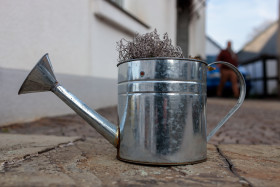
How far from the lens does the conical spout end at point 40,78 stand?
130cm

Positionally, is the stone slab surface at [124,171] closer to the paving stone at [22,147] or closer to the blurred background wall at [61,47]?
the paving stone at [22,147]

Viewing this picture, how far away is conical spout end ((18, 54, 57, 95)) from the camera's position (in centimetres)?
130

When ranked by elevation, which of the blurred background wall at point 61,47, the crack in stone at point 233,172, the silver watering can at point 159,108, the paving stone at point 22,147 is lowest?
the crack in stone at point 233,172

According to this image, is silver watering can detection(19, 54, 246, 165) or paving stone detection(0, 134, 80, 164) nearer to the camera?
silver watering can detection(19, 54, 246, 165)

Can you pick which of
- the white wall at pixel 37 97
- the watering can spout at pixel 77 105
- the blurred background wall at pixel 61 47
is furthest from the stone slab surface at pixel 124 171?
the blurred background wall at pixel 61 47

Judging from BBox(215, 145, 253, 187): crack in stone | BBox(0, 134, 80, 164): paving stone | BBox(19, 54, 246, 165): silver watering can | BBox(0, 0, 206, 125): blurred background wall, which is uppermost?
BBox(0, 0, 206, 125): blurred background wall

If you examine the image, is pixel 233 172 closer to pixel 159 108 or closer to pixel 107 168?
pixel 159 108

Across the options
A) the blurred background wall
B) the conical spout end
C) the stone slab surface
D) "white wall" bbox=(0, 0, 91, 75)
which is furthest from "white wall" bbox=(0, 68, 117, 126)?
the conical spout end

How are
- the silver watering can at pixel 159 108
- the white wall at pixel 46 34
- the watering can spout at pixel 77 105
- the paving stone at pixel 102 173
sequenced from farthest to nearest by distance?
the white wall at pixel 46 34
the watering can spout at pixel 77 105
the silver watering can at pixel 159 108
the paving stone at pixel 102 173

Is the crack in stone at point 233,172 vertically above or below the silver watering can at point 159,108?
below

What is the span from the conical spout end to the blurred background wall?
1.54 m

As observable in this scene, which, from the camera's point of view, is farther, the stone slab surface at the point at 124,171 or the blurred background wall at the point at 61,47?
the blurred background wall at the point at 61,47

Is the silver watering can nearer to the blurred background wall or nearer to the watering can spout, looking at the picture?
the watering can spout

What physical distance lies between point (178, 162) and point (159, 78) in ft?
1.32
